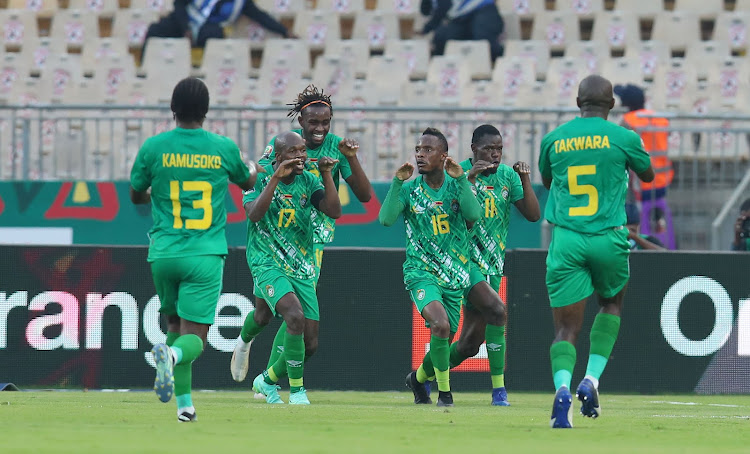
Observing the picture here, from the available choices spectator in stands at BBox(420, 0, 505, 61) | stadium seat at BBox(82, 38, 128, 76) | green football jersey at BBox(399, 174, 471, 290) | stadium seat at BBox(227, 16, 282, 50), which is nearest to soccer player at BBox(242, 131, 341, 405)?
green football jersey at BBox(399, 174, 471, 290)

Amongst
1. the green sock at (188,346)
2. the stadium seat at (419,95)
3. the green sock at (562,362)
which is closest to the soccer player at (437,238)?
the green sock at (562,362)

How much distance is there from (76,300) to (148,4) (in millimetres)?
9222

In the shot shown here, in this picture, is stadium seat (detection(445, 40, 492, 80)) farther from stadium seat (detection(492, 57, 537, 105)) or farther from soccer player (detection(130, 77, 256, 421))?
soccer player (detection(130, 77, 256, 421))

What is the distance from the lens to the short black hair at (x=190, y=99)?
302 inches

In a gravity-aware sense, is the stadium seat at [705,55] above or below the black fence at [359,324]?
above

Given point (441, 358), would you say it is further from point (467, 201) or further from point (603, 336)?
point (603, 336)

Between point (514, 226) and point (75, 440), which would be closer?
point (75, 440)

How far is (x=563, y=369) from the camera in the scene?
24.7 ft

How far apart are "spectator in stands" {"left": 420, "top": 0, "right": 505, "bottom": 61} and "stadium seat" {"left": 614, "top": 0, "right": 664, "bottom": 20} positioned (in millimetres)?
1952

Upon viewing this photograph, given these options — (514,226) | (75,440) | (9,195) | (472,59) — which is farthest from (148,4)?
(75,440)

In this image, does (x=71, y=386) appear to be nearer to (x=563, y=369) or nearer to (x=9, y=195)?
(x=9, y=195)

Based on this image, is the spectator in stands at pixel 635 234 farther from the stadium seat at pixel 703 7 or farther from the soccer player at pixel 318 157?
the stadium seat at pixel 703 7

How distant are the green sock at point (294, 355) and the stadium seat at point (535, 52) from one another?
1020cm

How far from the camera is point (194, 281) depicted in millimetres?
7625
